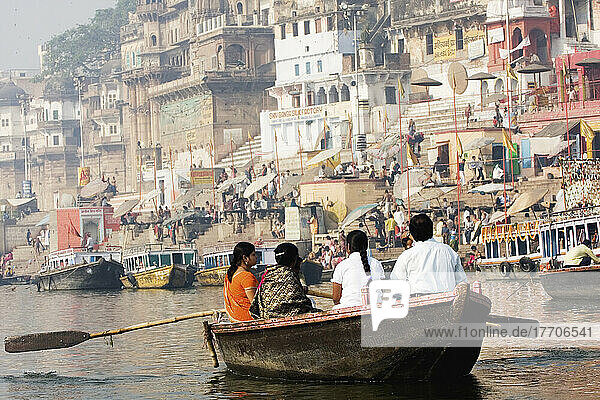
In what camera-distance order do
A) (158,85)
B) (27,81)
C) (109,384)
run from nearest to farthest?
(109,384) < (158,85) < (27,81)

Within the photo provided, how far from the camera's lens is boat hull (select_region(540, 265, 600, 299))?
2444 cm

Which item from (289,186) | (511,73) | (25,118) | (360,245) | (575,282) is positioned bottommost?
(575,282)

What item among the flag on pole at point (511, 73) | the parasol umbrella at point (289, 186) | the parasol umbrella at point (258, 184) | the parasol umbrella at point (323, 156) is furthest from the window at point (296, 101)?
the flag on pole at point (511, 73)

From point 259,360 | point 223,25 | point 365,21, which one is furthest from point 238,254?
point 223,25

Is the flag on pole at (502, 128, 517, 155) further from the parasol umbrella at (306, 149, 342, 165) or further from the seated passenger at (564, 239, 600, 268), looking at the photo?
the seated passenger at (564, 239, 600, 268)

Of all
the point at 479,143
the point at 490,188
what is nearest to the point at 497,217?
the point at 490,188

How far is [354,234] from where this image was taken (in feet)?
44.6

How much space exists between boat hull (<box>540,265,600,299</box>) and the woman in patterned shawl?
11.3 meters

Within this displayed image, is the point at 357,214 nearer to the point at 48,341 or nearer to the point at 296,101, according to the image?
the point at 296,101

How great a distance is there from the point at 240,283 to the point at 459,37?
147ft

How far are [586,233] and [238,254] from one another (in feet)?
56.2

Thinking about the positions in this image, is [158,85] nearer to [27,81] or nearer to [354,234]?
[27,81]

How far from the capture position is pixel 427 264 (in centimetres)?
1319

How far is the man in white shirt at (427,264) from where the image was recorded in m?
13.1
